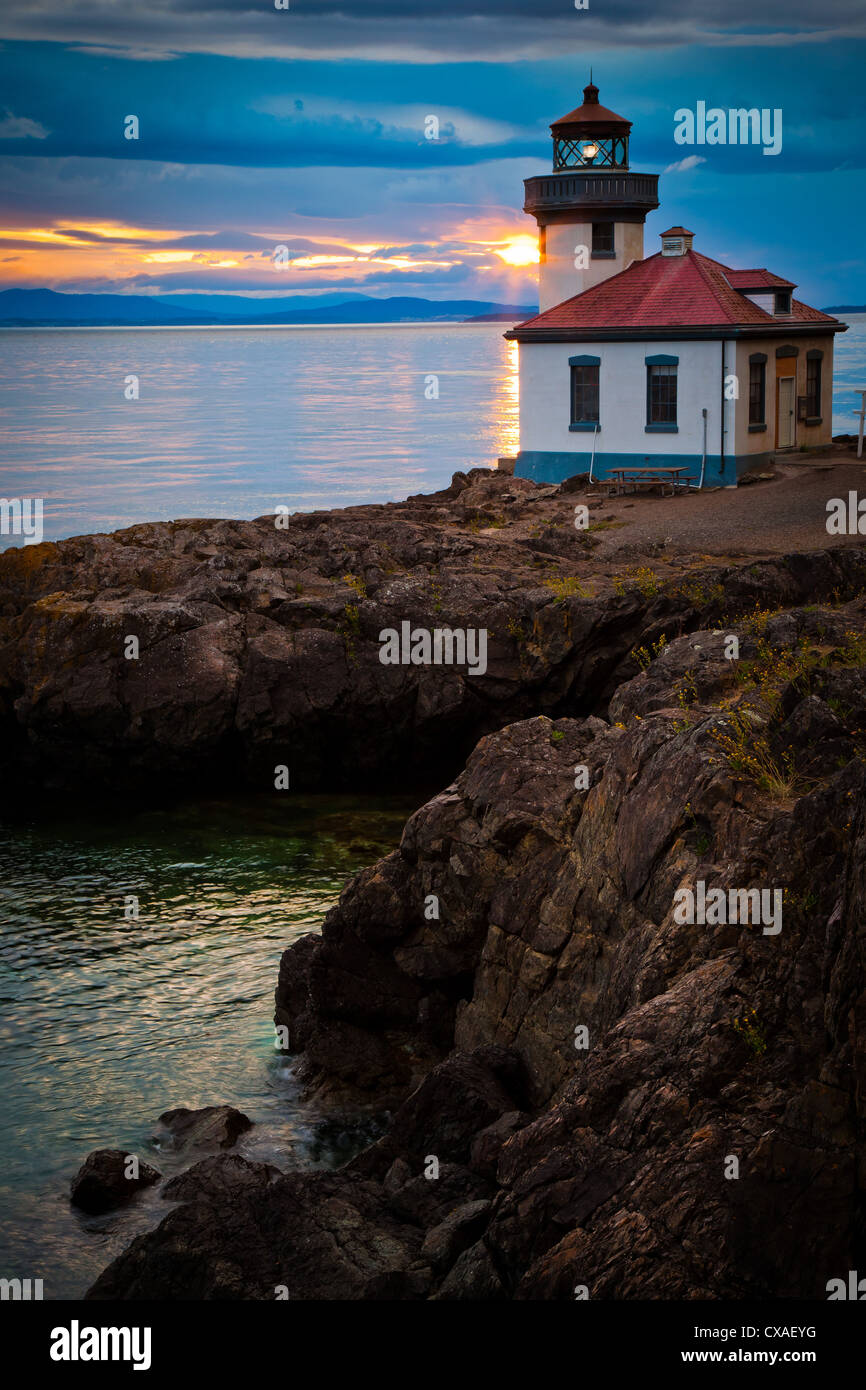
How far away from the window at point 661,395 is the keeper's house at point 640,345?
0.04 meters

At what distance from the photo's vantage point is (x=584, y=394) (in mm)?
43125

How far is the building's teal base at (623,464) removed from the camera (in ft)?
135

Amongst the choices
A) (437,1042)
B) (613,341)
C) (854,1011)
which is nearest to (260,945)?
(437,1042)

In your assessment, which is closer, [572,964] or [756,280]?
[572,964]

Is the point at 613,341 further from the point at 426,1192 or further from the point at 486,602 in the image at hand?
the point at 426,1192

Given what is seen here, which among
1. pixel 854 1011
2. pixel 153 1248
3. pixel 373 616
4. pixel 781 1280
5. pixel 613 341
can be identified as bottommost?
pixel 153 1248

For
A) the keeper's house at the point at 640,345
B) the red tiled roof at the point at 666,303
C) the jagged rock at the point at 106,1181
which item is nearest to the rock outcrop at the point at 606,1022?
the jagged rock at the point at 106,1181

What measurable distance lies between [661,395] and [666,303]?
9.31ft

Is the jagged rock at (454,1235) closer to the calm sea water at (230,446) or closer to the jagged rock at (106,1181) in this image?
the jagged rock at (106,1181)

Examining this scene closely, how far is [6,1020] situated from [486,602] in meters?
14.4

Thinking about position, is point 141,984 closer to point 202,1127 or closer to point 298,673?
point 202,1127

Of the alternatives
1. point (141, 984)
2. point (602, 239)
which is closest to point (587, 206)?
point (602, 239)
